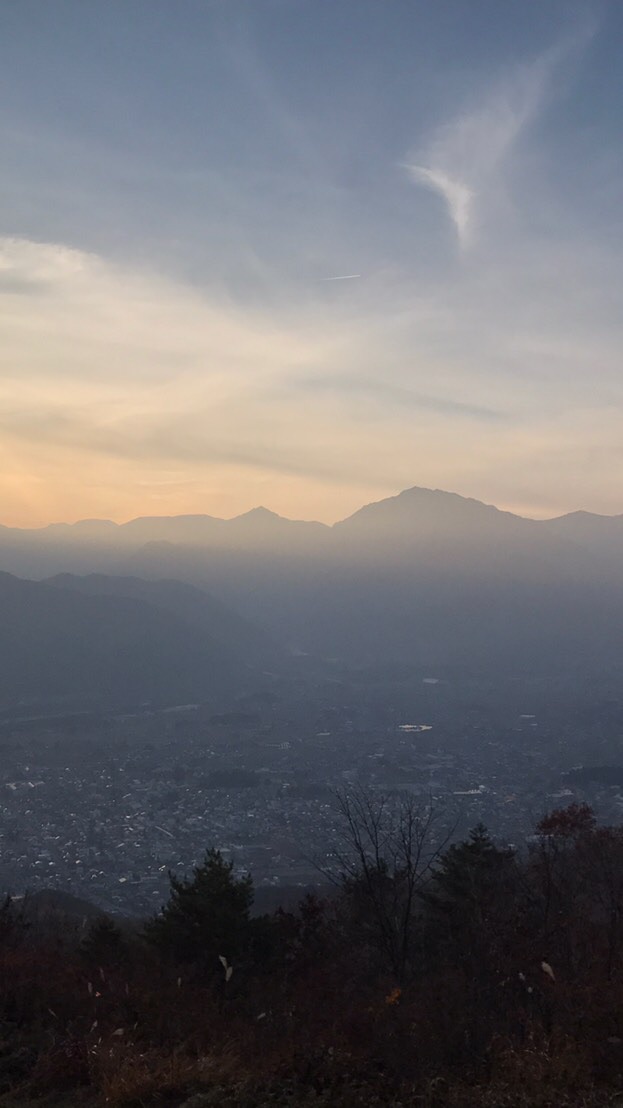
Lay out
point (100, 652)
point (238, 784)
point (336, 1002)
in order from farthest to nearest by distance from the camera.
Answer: point (100, 652), point (238, 784), point (336, 1002)

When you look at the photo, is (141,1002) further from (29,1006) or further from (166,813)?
(166,813)

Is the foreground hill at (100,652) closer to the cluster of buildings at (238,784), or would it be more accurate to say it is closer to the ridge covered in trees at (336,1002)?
the cluster of buildings at (238,784)

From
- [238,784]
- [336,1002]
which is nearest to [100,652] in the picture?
[238,784]

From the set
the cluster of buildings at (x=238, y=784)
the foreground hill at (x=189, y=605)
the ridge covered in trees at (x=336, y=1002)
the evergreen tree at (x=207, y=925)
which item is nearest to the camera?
the ridge covered in trees at (x=336, y=1002)

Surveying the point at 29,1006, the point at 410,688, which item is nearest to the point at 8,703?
the point at 410,688

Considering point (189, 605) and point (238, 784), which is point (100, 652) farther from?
point (238, 784)

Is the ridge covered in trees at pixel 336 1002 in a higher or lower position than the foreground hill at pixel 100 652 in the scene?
higher

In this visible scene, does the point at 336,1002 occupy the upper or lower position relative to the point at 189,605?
upper

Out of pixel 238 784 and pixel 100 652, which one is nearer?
pixel 238 784

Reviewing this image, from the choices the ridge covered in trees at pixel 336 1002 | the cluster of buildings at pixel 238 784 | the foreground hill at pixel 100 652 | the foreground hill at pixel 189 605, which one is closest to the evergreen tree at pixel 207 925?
the ridge covered in trees at pixel 336 1002
